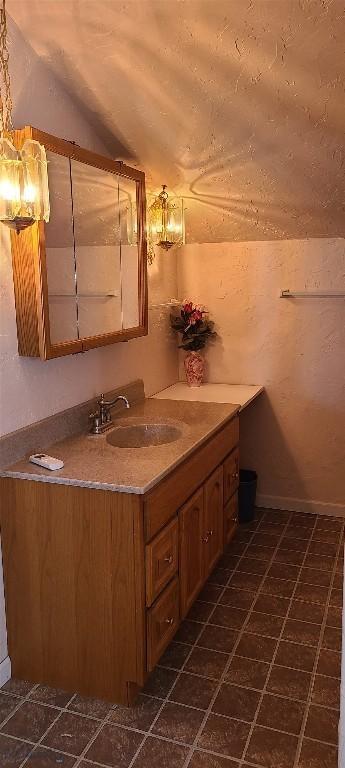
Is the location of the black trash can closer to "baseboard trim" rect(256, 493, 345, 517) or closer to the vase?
"baseboard trim" rect(256, 493, 345, 517)

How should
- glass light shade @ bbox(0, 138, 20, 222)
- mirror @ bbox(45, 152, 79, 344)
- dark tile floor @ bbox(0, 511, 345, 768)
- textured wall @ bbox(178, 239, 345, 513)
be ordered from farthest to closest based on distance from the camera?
textured wall @ bbox(178, 239, 345, 513)
mirror @ bbox(45, 152, 79, 344)
dark tile floor @ bbox(0, 511, 345, 768)
glass light shade @ bbox(0, 138, 20, 222)

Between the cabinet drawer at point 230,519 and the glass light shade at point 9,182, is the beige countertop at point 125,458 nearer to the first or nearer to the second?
the cabinet drawer at point 230,519

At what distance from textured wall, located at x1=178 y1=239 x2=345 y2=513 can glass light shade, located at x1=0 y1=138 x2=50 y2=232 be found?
5.37ft

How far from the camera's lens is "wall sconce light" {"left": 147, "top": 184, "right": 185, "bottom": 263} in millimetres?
2658

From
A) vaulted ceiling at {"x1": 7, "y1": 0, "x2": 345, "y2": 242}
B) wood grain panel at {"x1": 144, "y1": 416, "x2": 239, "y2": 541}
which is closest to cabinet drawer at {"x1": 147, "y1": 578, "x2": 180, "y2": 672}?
wood grain panel at {"x1": 144, "y1": 416, "x2": 239, "y2": 541}

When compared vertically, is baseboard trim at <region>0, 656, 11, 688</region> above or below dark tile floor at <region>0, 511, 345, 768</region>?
above

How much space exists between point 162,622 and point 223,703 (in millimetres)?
306

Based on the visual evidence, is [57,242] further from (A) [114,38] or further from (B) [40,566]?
(B) [40,566]

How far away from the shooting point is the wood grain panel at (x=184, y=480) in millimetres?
1758

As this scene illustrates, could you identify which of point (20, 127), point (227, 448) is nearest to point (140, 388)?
point (227, 448)

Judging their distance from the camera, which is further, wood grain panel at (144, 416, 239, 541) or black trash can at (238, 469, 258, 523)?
black trash can at (238, 469, 258, 523)

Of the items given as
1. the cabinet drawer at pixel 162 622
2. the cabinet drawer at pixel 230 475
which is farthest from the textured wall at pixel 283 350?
the cabinet drawer at pixel 162 622

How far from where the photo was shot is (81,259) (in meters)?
2.10

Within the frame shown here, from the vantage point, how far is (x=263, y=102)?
1.95 meters
